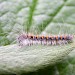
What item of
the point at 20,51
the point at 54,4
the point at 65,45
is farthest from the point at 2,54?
the point at 54,4

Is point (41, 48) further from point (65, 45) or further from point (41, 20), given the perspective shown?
point (41, 20)

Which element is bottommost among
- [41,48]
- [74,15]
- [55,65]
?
[55,65]

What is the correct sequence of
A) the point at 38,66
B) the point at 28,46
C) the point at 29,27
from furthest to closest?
the point at 29,27 → the point at 28,46 → the point at 38,66

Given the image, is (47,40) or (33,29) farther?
(33,29)

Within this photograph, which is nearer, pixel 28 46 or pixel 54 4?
pixel 28 46

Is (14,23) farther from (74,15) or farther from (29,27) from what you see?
(74,15)

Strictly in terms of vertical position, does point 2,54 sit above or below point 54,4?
below

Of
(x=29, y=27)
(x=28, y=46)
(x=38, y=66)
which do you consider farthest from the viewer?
A: (x=29, y=27)
